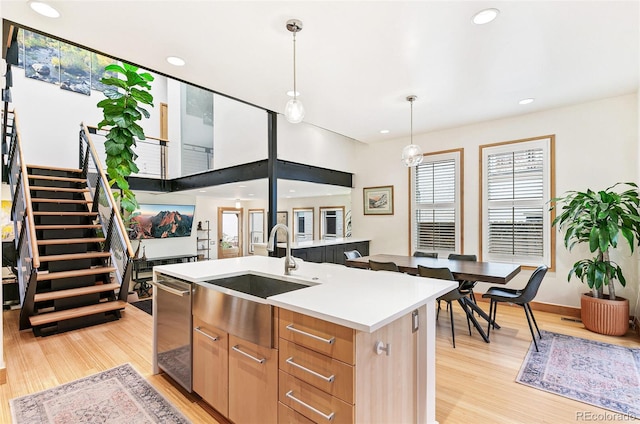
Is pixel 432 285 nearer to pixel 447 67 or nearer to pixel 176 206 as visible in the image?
pixel 447 67

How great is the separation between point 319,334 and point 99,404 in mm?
1965

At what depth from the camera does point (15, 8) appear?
221cm

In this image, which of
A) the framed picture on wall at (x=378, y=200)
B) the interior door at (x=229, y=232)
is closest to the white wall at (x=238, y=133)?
the framed picture on wall at (x=378, y=200)

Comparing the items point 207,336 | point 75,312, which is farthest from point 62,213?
point 207,336

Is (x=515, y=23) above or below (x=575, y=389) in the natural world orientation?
above

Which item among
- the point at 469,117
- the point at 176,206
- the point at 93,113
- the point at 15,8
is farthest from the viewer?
the point at 176,206

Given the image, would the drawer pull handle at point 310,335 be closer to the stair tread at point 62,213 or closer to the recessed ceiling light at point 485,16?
the recessed ceiling light at point 485,16

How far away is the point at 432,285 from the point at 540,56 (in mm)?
2532

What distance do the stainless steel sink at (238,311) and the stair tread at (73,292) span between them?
265cm

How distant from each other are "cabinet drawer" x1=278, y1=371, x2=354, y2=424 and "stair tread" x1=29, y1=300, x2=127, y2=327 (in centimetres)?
341

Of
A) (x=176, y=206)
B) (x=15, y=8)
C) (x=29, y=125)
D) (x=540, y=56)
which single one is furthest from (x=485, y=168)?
(x=29, y=125)

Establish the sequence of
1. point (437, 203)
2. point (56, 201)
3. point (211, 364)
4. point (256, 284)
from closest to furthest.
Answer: point (211, 364), point (256, 284), point (56, 201), point (437, 203)

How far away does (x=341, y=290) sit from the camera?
1778 millimetres

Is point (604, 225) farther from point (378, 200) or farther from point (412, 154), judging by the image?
→ point (378, 200)
